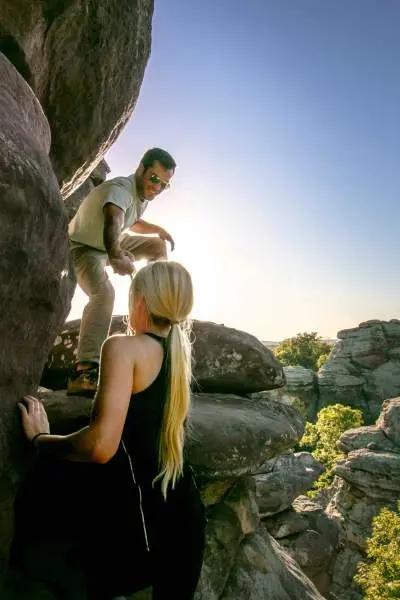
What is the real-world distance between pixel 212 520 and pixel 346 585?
72.4 feet

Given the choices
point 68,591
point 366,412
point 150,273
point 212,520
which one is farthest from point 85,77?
point 366,412

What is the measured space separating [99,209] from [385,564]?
18540 millimetres

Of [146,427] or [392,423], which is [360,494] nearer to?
[392,423]

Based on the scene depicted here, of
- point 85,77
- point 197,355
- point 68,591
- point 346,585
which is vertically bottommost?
point 346,585

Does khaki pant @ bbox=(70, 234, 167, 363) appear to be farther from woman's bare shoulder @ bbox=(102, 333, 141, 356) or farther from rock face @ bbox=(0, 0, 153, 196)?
woman's bare shoulder @ bbox=(102, 333, 141, 356)

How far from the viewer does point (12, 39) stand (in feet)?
13.9

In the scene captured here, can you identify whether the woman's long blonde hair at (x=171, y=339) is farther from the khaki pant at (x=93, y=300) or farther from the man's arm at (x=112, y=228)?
the khaki pant at (x=93, y=300)

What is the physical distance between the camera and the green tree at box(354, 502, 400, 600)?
1529cm

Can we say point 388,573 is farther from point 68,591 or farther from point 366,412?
point 366,412

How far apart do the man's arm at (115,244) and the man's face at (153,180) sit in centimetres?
72

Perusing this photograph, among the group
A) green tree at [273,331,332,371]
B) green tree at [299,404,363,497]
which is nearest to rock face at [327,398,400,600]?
green tree at [299,404,363,497]

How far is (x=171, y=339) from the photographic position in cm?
289

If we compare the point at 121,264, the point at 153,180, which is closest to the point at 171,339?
the point at 121,264

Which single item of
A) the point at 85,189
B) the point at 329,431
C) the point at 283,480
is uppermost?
the point at 85,189
